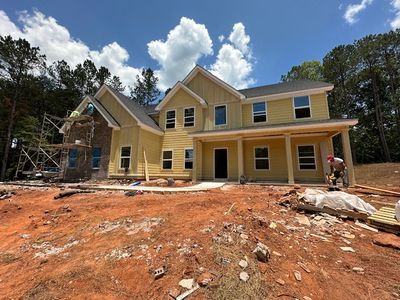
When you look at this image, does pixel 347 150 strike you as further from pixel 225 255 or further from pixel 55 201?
pixel 55 201

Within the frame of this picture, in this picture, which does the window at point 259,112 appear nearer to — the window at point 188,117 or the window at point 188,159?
the window at point 188,117

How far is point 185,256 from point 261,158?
37.8 ft

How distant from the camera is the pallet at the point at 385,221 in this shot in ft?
14.8

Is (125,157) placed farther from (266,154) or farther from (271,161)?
(271,161)

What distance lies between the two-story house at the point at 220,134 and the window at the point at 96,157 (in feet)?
3.01

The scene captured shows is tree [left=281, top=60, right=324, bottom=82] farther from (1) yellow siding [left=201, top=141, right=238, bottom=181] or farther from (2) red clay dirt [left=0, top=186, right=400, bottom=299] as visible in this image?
(2) red clay dirt [left=0, top=186, right=400, bottom=299]

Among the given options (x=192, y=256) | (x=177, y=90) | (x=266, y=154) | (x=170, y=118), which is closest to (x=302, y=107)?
(x=266, y=154)

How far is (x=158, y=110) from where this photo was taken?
55.7 ft

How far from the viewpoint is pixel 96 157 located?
51.1ft

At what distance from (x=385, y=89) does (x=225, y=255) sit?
33.6 meters

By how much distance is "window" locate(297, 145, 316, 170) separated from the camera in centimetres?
1295

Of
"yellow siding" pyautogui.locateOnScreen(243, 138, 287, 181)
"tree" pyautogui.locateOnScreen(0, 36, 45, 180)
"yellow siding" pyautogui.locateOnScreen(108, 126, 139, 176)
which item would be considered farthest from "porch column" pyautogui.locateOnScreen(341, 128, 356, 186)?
"tree" pyautogui.locateOnScreen(0, 36, 45, 180)

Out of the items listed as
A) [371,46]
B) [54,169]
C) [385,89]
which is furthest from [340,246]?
[385,89]

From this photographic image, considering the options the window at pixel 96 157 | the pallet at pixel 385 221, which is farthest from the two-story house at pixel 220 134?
the pallet at pixel 385 221
